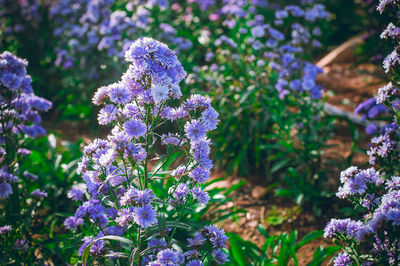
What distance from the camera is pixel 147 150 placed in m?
1.60

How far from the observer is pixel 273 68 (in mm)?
3545

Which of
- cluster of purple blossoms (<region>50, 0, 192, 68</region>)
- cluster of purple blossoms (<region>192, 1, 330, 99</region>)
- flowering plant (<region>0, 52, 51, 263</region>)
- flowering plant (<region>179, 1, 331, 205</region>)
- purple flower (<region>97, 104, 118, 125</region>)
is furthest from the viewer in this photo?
cluster of purple blossoms (<region>50, 0, 192, 68</region>)

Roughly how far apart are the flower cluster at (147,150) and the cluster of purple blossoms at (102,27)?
7.60 ft

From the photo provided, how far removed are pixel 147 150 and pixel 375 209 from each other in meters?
1.05

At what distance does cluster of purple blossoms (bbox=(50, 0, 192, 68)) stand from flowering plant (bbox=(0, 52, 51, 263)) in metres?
1.53

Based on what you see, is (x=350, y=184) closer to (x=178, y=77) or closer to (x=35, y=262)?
(x=178, y=77)

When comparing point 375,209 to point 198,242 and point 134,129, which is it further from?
point 134,129

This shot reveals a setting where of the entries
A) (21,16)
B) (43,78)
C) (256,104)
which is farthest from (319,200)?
(21,16)

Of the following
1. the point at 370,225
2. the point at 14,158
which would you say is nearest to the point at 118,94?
the point at 370,225

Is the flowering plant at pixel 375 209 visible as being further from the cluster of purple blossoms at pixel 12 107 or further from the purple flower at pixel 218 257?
the cluster of purple blossoms at pixel 12 107

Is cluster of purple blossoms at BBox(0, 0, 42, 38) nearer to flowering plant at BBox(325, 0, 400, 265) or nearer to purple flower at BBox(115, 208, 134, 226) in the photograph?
purple flower at BBox(115, 208, 134, 226)

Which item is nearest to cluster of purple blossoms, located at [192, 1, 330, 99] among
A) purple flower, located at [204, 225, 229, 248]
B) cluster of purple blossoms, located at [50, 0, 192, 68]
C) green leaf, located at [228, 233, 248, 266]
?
cluster of purple blossoms, located at [50, 0, 192, 68]

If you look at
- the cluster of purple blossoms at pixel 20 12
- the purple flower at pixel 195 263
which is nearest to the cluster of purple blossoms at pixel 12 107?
the purple flower at pixel 195 263

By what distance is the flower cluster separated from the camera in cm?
147
